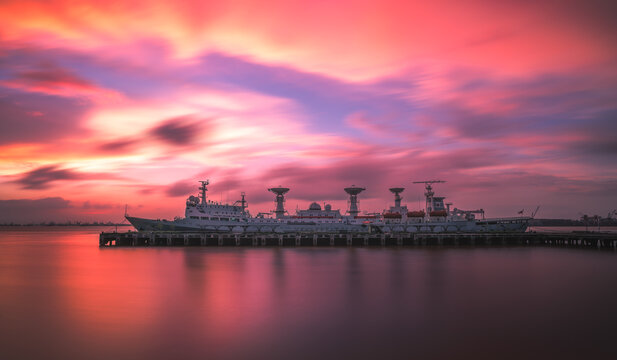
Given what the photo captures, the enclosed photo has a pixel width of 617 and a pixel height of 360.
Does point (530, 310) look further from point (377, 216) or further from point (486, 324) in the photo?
point (377, 216)

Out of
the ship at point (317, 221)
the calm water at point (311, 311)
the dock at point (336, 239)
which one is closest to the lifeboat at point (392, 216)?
the ship at point (317, 221)

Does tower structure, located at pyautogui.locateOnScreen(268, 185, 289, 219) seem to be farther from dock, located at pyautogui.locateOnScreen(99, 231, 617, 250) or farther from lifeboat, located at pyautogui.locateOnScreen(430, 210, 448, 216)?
lifeboat, located at pyautogui.locateOnScreen(430, 210, 448, 216)

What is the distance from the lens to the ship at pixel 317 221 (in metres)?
79.8

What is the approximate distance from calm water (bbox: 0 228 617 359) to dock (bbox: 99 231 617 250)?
28.1m

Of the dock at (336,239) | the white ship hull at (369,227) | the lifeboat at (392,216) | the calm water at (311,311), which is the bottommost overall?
the calm water at (311,311)

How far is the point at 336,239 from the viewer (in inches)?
2859

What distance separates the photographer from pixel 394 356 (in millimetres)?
15492

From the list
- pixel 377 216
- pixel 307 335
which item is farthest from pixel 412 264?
pixel 377 216

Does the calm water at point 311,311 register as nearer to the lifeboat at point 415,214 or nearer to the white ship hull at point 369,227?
the white ship hull at point 369,227

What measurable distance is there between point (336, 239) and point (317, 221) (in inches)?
546

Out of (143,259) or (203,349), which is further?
(143,259)

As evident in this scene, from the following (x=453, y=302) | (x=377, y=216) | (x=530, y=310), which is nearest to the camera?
(x=530, y=310)

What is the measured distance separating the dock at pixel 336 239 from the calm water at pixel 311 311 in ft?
92.2

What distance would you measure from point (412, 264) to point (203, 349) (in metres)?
31.5
